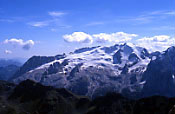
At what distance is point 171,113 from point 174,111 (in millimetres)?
619

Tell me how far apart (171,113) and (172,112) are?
23cm

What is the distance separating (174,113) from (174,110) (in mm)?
419

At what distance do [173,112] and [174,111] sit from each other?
0.25 meters

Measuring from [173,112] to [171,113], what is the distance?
0.37 metres

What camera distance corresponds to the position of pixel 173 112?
34.9 metres

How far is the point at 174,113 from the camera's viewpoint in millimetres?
34719

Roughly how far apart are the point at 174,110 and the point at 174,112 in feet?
0.95

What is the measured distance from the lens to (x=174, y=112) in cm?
3475

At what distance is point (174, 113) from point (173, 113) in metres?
0.16

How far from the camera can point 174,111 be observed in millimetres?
34719

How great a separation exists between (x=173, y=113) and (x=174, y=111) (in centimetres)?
A: 35

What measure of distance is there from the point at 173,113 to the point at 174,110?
47cm

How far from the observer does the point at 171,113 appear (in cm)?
3512
